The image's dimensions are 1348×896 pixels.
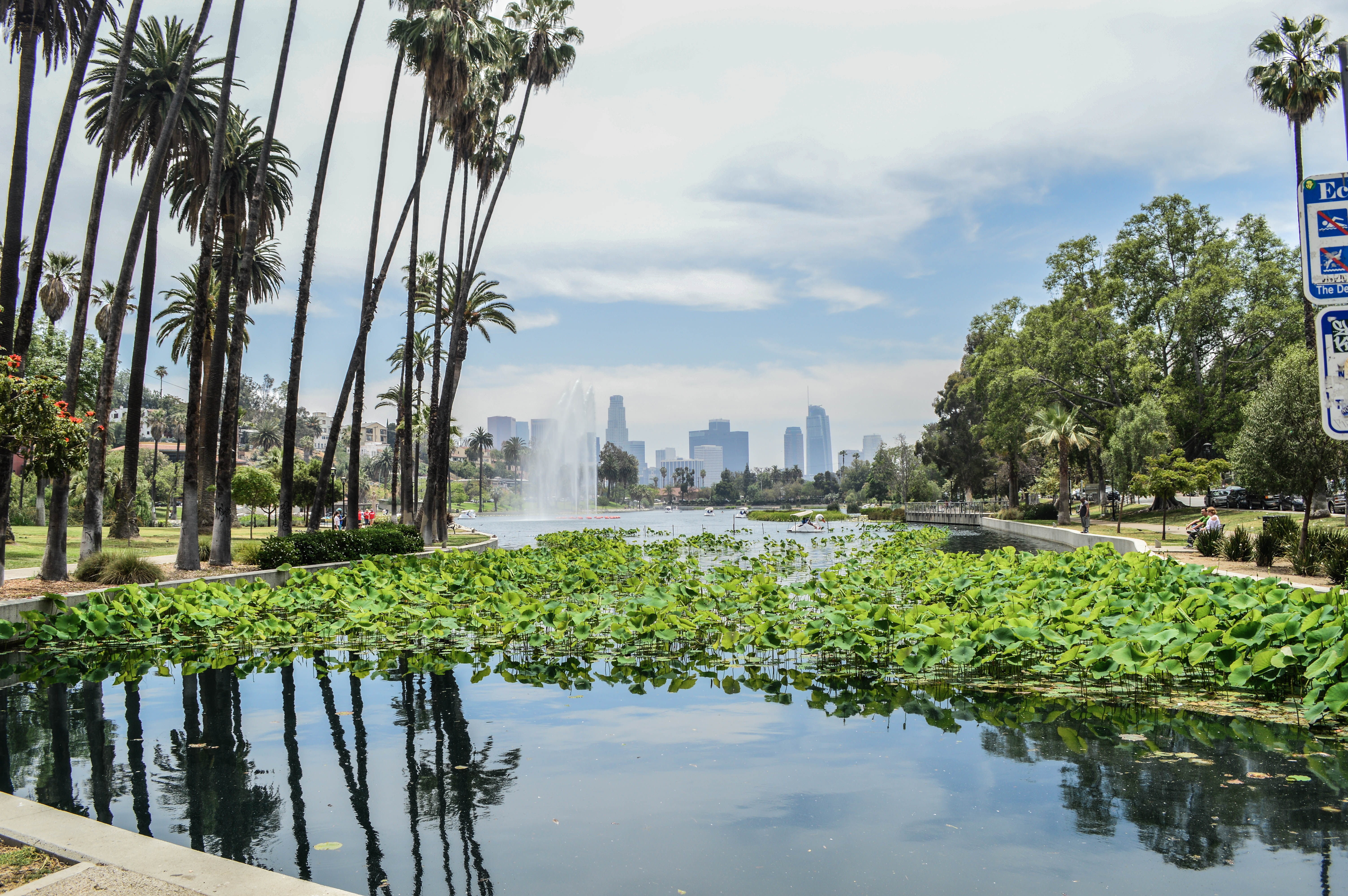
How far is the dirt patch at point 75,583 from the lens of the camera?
1380 centimetres

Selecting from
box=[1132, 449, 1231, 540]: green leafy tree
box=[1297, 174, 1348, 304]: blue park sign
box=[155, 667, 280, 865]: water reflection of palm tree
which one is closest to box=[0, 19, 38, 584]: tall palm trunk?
box=[155, 667, 280, 865]: water reflection of palm tree

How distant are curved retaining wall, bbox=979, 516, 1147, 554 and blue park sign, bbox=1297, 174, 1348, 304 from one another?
14875 mm

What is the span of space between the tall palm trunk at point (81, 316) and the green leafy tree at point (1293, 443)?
25999mm

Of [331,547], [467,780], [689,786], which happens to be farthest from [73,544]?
[689,786]

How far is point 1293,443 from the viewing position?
2130cm

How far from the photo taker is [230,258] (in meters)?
22.1

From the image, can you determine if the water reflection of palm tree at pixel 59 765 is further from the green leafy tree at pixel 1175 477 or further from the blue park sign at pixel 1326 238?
the green leafy tree at pixel 1175 477

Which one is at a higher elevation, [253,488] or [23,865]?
[253,488]

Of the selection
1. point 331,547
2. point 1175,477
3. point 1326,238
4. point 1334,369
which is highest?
point 1326,238

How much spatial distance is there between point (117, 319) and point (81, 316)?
311cm

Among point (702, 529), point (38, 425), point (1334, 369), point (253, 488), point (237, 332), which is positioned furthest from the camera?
point (702, 529)

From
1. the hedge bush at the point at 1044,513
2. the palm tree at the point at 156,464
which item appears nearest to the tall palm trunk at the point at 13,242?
the palm tree at the point at 156,464

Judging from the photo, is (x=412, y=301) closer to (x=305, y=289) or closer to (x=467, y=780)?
(x=305, y=289)

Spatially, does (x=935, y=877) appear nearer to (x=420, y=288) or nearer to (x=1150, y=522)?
(x=420, y=288)
